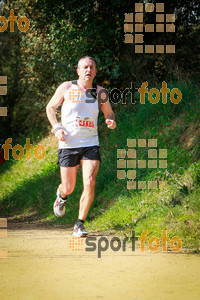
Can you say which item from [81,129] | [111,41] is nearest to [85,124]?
[81,129]

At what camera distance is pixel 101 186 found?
1057 centimetres

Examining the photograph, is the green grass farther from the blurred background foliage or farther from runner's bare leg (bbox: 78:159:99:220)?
the blurred background foliage

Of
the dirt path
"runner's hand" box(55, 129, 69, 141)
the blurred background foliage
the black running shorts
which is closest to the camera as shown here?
the dirt path

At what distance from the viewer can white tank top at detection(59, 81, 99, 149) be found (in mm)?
7723

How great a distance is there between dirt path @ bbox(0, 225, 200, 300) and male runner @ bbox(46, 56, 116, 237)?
0.96 metres

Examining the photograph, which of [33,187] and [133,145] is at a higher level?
[133,145]

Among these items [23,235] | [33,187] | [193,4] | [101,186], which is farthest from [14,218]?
[193,4]

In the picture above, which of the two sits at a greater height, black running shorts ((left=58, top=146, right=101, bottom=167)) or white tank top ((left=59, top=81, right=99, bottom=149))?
white tank top ((left=59, top=81, right=99, bottom=149))

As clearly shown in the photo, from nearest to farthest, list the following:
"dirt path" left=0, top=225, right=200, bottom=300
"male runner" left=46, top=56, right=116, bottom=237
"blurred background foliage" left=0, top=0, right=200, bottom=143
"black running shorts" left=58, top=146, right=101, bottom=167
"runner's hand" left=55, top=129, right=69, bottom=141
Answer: "dirt path" left=0, top=225, right=200, bottom=300, "runner's hand" left=55, top=129, right=69, bottom=141, "male runner" left=46, top=56, right=116, bottom=237, "black running shorts" left=58, top=146, right=101, bottom=167, "blurred background foliage" left=0, top=0, right=200, bottom=143

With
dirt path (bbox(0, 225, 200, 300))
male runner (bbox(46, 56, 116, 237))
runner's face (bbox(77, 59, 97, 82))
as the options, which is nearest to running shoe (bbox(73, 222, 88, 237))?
male runner (bbox(46, 56, 116, 237))

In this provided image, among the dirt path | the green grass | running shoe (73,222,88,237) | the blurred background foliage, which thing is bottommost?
the dirt path

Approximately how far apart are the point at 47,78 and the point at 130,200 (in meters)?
7.29

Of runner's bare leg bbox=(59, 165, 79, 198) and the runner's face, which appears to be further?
runner's bare leg bbox=(59, 165, 79, 198)

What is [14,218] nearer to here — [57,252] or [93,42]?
[93,42]
